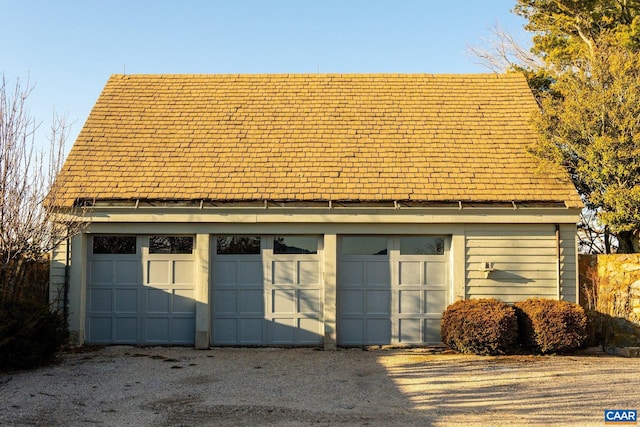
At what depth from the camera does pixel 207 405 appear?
874cm

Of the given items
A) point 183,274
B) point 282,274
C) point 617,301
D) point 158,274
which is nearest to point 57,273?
point 158,274

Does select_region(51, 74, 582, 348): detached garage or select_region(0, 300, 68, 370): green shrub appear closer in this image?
select_region(0, 300, 68, 370): green shrub

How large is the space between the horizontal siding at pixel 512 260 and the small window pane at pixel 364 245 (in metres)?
1.70

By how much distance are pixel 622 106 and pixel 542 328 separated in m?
5.18

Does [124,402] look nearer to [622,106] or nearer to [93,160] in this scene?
A: [93,160]

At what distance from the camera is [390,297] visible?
13797 millimetres

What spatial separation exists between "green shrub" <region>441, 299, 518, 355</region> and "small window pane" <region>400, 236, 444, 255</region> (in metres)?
1.56

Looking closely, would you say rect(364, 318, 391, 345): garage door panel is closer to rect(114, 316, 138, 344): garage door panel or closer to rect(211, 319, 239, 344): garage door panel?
rect(211, 319, 239, 344): garage door panel

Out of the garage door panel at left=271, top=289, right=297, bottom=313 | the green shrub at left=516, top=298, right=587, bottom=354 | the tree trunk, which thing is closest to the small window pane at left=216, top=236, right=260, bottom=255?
the garage door panel at left=271, top=289, right=297, bottom=313

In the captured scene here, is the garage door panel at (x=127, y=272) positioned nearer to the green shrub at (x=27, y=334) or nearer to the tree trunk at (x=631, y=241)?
the green shrub at (x=27, y=334)

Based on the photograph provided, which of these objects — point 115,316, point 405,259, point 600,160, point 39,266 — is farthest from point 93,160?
point 600,160

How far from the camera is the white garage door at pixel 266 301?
1378 centimetres

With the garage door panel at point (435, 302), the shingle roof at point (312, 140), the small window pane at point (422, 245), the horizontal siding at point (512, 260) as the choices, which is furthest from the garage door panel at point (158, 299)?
the horizontal siding at point (512, 260)

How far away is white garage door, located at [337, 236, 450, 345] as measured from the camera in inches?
543
